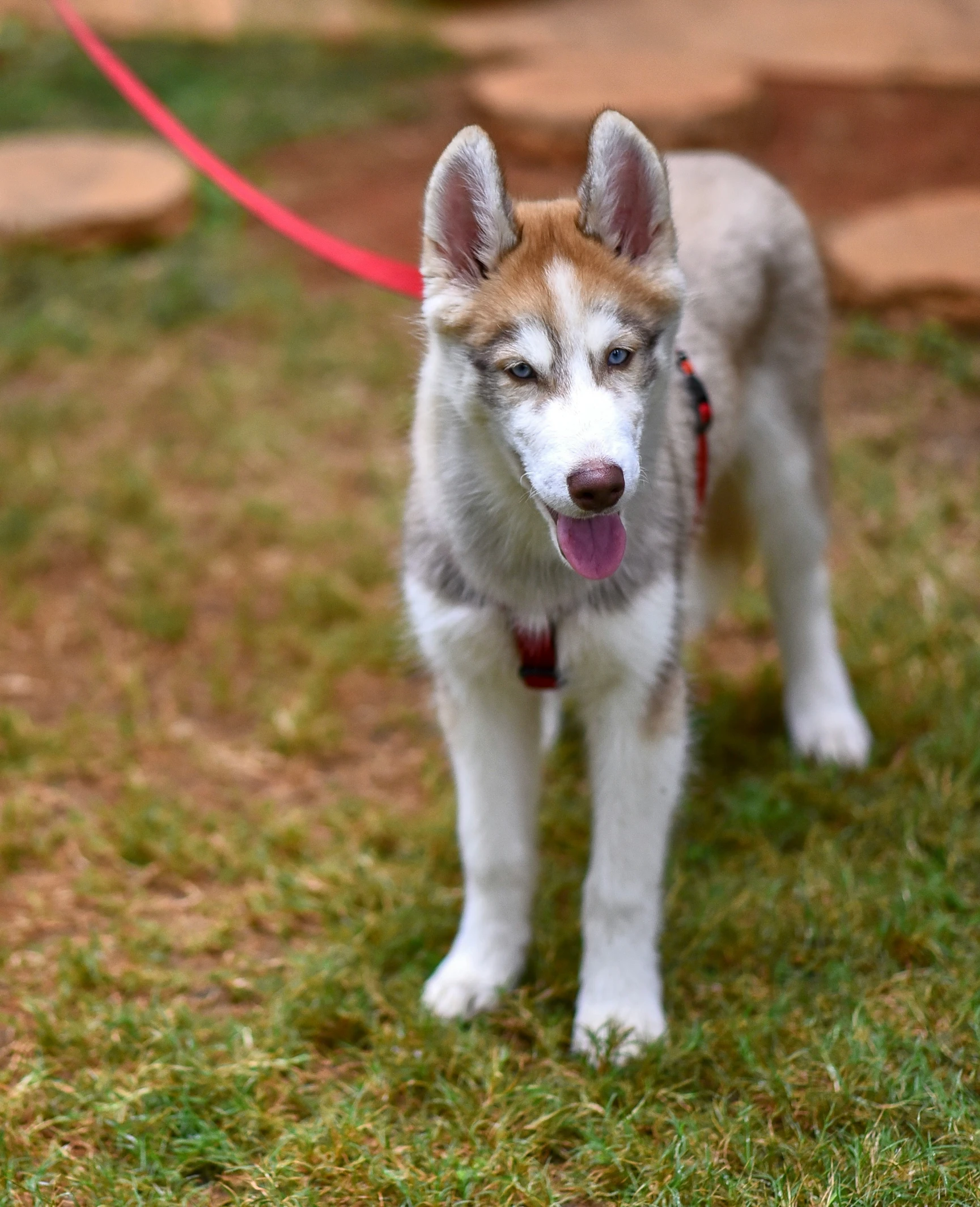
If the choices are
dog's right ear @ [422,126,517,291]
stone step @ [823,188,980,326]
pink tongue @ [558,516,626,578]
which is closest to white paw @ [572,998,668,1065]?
pink tongue @ [558,516,626,578]

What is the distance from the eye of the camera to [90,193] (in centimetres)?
743

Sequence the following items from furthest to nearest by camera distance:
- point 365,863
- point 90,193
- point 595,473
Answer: point 90,193, point 365,863, point 595,473

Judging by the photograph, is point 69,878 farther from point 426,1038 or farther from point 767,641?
point 767,641

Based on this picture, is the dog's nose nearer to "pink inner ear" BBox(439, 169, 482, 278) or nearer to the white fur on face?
the white fur on face

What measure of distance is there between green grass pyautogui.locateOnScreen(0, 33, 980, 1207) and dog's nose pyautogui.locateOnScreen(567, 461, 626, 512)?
3.05ft

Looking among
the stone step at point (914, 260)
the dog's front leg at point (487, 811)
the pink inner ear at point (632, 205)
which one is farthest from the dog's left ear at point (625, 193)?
the stone step at point (914, 260)

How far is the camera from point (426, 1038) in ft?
10.4

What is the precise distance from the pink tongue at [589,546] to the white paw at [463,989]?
1.12 meters

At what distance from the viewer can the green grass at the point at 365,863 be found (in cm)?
288

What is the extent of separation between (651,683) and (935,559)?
2.18 metres

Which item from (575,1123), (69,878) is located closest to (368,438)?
(69,878)

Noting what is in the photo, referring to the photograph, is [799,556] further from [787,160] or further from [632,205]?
[787,160]

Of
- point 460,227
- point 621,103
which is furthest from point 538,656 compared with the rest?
point 621,103

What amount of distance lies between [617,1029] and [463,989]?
396 millimetres
